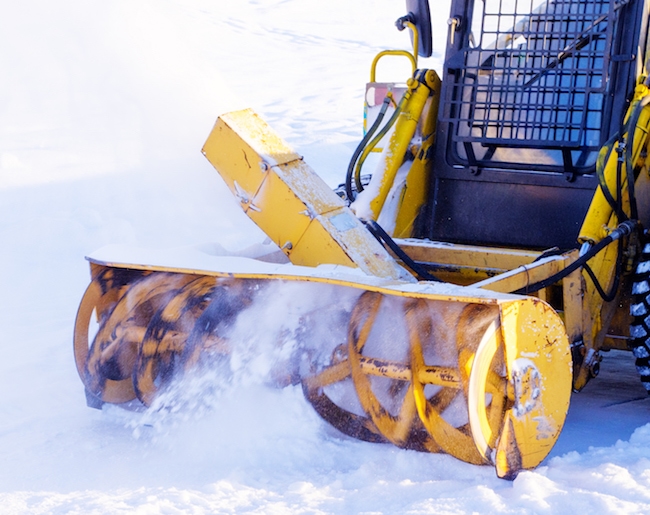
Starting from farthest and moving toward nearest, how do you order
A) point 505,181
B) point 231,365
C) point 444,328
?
point 505,181 → point 231,365 → point 444,328

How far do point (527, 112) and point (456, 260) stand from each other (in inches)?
34.5

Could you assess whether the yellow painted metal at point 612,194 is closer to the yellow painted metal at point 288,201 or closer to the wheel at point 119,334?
the yellow painted metal at point 288,201

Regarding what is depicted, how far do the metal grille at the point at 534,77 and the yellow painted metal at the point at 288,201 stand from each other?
1.01 meters

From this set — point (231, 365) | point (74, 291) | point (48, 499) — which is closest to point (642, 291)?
point (231, 365)

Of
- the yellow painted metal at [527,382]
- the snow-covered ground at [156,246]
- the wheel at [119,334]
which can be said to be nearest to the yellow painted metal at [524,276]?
the yellow painted metal at [527,382]

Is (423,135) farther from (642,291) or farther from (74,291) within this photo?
(74,291)

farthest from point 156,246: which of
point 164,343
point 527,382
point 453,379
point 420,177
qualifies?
point 527,382

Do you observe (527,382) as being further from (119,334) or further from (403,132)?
(403,132)

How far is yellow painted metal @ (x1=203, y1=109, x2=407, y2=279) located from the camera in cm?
352

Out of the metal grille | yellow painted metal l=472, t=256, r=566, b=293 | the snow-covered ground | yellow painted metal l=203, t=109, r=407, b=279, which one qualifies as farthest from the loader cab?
yellow painted metal l=203, t=109, r=407, b=279

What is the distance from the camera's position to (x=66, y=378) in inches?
161

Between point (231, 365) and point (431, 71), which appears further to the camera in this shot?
point (431, 71)

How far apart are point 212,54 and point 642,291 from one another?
15237 millimetres

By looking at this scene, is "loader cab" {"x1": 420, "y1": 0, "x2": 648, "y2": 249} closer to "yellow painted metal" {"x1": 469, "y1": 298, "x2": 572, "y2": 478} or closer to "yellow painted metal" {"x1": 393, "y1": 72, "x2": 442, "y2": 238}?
"yellow painted metal" {"x1": 393, "y1": 72, "x2": 442, "y2": 238}
